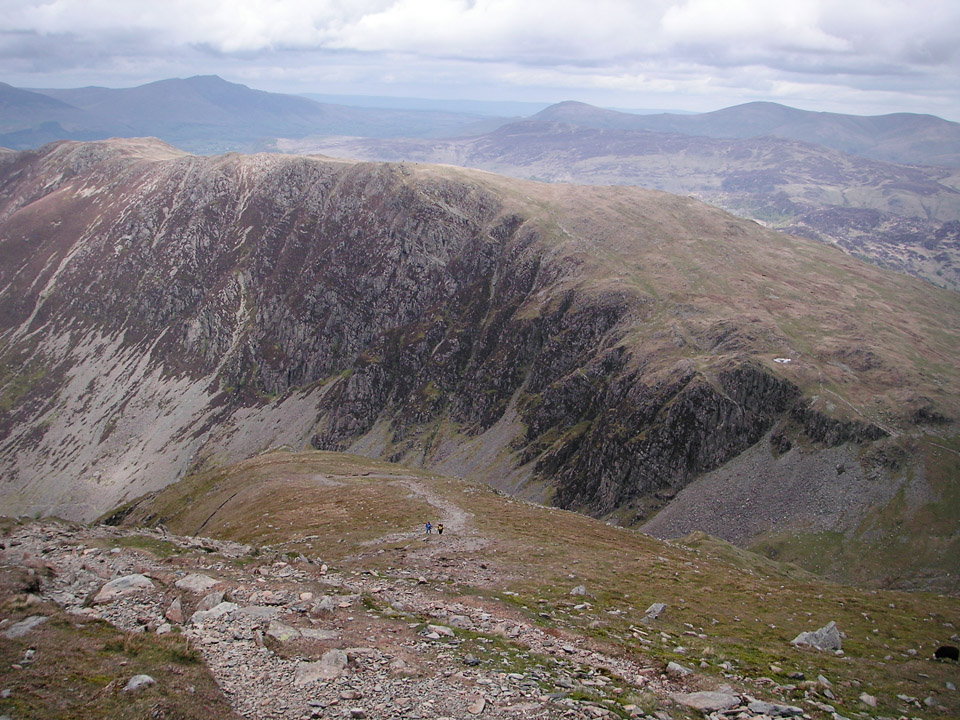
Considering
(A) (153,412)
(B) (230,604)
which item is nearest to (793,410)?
(B) (230,604)

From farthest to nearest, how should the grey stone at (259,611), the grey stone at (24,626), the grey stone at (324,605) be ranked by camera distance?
the grey stone at (324,605) < the grey stone at (259,611) < the grey stone at (24,626)

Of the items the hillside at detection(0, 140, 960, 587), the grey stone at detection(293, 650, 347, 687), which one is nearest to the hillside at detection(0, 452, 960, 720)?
the grey stone at detection(293, 650, 347, 687)

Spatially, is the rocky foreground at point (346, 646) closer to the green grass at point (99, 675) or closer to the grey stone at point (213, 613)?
the grey stone at point (213, 613)

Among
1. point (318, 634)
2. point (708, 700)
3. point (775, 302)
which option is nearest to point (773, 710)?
point (708, 700)

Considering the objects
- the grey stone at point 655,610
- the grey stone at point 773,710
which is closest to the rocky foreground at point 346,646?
the grey stone at point 773,710

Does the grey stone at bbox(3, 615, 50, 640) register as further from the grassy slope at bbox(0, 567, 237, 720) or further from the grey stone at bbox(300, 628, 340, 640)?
the grey stone at bbox(300, 628, 340, 640)

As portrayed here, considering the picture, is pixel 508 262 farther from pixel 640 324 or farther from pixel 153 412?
pixel 153 412
